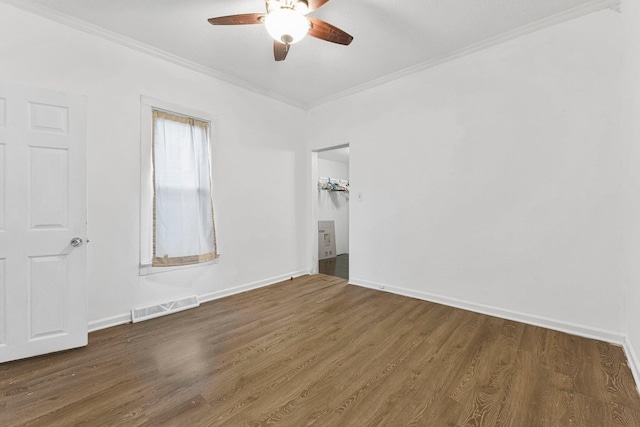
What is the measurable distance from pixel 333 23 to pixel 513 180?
7.60 ft

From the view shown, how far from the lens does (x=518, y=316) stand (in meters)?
2.64

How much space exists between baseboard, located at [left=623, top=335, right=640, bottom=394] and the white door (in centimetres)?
402

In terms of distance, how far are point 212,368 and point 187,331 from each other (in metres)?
0.76

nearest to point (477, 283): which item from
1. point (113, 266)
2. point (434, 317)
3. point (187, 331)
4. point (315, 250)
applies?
point (434, 317)

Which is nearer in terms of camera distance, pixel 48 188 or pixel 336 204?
pixel 48 188

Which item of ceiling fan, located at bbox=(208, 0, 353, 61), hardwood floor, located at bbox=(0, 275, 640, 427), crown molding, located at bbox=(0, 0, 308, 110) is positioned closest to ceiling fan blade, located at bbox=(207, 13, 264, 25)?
ceiling fan, located at bbox=(208, 0, 353, 61)

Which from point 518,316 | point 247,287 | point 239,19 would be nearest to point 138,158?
point 239,19

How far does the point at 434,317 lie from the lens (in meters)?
2.76

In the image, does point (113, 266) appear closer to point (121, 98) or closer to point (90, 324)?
point (90, 324)

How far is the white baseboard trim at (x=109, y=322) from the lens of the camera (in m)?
2.51

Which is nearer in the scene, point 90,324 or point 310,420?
point 310,420

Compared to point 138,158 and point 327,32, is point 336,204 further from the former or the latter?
point 327,32

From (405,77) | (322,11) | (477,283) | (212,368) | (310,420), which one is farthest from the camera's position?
(405,77)

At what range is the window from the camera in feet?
9.42
